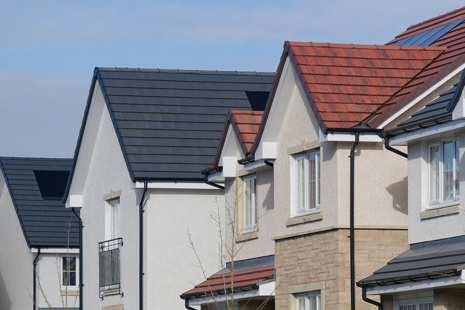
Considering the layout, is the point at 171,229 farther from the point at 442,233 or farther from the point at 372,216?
the point at 442,233

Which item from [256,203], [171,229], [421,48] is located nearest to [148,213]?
[171,229]

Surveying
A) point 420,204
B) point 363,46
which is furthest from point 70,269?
point 420,204

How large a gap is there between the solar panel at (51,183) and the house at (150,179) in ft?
21.8

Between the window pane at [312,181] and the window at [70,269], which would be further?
the window at [70,269]

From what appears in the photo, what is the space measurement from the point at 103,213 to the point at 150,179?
3.33 metres

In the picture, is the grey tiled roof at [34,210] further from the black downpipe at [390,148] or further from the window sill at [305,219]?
the black downpipe at [390,148]

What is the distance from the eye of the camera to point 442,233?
16.6 metres

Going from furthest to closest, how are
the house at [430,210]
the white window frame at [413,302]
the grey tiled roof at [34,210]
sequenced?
the grey tiled roof at [34,210]
the white window frame at [413,302]
the house at [430,210]

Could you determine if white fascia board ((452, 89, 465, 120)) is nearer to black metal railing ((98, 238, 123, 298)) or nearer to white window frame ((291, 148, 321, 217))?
white window frame ((291, 148, 321, 217))

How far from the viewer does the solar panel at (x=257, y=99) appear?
29.1 metres

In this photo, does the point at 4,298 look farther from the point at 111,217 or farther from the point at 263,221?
the point at 263,221

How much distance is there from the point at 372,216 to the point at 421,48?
406 centimetres

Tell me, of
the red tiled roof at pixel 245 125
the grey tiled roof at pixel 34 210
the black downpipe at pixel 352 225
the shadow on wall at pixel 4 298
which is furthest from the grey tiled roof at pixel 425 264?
the shadow on wall at pixel 4 298

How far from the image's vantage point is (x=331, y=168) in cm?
1848
